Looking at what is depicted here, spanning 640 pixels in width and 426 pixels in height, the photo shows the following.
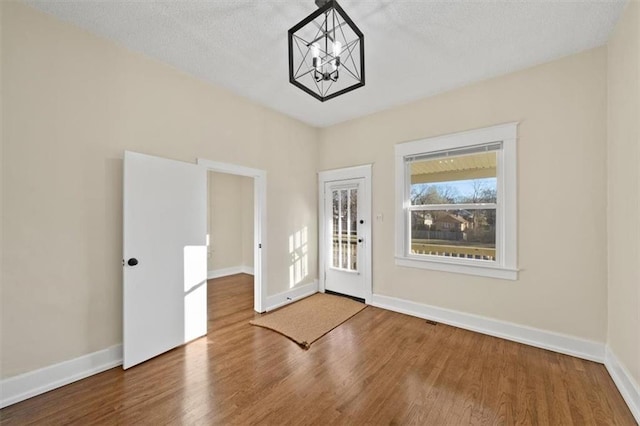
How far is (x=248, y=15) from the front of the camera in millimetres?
2008

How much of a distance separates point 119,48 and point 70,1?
471mm

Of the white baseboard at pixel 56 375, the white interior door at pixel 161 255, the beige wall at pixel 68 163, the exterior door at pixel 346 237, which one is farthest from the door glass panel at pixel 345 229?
the white baseboard at pixel 56 375

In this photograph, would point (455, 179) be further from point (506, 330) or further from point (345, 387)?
point (345, 387)

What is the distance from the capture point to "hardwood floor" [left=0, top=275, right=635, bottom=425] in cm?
173

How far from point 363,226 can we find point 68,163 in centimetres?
341

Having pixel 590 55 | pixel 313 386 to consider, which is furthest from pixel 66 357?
pixel 590 55

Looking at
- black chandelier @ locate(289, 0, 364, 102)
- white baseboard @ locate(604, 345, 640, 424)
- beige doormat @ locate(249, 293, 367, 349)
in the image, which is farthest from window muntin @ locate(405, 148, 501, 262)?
black chandelier @ locate(289, 0, 364, 102)

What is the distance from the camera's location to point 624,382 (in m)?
1.93

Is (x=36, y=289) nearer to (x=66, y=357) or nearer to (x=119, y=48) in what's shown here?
(x=66, y=357)

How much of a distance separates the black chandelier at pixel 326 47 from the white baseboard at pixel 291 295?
2848mm

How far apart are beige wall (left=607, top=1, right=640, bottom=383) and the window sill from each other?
767mm

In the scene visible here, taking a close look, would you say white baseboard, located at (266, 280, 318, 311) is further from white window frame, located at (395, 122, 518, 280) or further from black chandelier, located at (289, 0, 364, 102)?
black chandelier, located at (289, 0, 364, 102)

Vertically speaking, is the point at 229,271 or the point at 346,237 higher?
the point at 346,237

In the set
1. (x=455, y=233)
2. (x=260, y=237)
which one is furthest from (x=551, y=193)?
(x=260, y=237)
